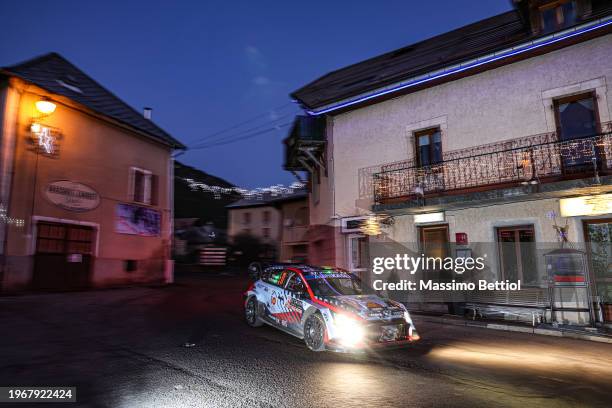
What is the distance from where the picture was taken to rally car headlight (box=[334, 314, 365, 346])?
21.7ft

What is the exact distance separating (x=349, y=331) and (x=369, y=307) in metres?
0.67

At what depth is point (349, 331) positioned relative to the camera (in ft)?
21.9

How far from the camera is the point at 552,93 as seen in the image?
11539 millimetres

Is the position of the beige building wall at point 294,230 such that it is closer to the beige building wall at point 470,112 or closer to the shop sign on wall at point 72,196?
the beige building wall at point 470,112

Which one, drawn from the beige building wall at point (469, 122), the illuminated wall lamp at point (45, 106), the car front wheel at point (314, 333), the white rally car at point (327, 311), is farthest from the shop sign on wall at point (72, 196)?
the car front wheel at point (314, 333)

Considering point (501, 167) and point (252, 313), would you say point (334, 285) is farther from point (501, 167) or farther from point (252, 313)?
point (501, 167)

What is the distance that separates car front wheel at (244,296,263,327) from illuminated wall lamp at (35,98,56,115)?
1140 centimetres

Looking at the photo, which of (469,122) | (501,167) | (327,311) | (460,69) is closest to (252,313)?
(327,311)

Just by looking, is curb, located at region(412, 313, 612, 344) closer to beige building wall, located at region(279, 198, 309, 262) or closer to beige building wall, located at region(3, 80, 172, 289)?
beige building wall, located at region(3, 80, 172, 289)

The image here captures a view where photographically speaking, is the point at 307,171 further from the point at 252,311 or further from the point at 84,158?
the point at 252,311

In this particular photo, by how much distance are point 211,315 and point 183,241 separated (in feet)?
105

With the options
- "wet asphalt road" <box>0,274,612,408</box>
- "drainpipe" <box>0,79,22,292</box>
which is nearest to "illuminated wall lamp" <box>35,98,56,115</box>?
"drainpipe" <box>0,79,22,292</box>

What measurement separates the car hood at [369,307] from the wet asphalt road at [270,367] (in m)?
0.70

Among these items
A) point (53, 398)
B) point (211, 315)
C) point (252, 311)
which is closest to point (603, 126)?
point (252, 311)
